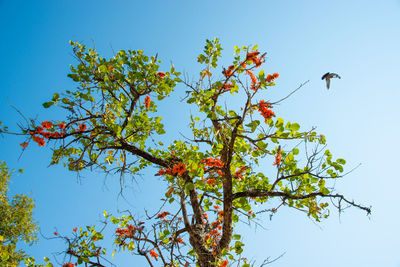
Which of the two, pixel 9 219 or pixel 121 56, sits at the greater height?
pixel 9 219

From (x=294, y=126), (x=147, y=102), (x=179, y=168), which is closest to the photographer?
(x=179, y=168)

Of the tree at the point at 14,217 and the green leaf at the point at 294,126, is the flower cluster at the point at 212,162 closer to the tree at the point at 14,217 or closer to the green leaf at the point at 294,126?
the green leaf at the point at 294,126

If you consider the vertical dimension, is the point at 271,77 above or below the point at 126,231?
above

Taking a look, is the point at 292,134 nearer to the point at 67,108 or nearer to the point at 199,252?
the point at 199,252

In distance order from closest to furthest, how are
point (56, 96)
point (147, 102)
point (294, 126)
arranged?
1. point (294, 126)
2. point (56, 96)
3. point (147, 102)

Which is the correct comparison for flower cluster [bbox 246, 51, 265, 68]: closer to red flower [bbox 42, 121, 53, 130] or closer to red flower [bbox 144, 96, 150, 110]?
red flower [bbox 144, 96, 150, 110]

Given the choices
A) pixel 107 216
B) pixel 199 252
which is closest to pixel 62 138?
pixel 107 216

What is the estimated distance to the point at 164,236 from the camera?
10.4 ft

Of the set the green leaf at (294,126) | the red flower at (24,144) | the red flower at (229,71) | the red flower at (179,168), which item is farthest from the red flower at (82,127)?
the green leaf at (294,126)

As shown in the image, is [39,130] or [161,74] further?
[161,74]

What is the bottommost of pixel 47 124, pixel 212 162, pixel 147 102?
pixel 212 162

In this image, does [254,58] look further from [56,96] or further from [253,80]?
[56,96]

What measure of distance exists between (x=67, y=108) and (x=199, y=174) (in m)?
1.99

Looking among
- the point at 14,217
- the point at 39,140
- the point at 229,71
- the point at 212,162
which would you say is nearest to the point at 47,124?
the point at 39,140
